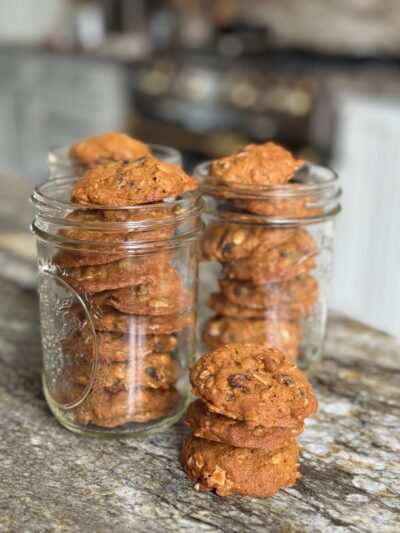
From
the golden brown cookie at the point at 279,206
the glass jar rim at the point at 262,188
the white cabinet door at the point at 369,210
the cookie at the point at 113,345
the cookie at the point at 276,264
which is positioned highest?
the glass jar rim at the point at 262,188

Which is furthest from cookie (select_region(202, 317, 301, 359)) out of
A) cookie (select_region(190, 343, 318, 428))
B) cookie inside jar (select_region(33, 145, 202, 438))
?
cookie (select_region(190, 343, 318, 428))

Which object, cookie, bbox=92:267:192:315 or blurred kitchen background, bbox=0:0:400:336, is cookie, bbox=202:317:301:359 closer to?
cookie, bbox=92:267:192:315

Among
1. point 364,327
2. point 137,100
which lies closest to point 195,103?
point 137,100

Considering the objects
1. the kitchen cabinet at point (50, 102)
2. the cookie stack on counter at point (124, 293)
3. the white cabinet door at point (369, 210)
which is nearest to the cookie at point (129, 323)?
the cookie stack on counter at point (124, 293)

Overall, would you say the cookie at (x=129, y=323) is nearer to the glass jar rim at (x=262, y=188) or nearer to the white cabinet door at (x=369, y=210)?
the glass jar rim at (x=262, y=188)

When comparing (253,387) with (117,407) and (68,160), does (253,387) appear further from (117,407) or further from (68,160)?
(68,160)

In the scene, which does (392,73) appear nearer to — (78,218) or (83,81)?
(83,81)
